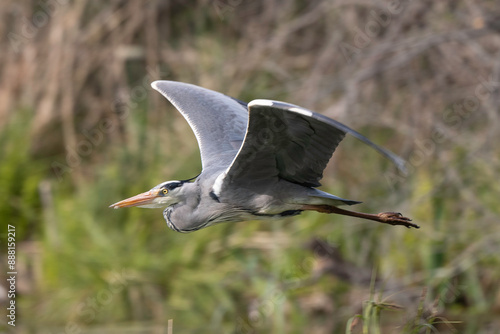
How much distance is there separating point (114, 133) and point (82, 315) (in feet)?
8.62

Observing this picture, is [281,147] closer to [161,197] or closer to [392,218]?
[161,197]

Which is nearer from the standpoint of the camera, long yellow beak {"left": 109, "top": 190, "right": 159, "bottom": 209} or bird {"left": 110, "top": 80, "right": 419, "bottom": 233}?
bird {"left": 110, "top": 80, "right": 419, "bottom": 233}

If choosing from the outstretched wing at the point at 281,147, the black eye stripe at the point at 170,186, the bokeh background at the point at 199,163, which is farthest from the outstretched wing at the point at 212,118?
the bokeh background at the point at 199,163

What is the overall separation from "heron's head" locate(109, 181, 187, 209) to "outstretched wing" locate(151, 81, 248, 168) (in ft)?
0.96

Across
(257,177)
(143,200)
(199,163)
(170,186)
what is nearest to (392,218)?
(257,177)

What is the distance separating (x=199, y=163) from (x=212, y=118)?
348cm

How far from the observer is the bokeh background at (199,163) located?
271 inches

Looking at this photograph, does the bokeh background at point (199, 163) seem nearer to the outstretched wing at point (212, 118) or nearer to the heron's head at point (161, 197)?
the outstretched wing at point (212, 118)

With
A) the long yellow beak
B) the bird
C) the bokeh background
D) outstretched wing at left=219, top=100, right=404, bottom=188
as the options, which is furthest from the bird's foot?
the bokeh background

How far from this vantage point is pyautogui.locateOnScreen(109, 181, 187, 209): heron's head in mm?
4062

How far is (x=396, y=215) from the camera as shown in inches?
166

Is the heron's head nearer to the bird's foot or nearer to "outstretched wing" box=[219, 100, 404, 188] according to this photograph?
"outstretched wing" box=[219, 100, 404, 188]

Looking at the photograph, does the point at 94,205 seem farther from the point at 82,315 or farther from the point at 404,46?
the point at 404,46

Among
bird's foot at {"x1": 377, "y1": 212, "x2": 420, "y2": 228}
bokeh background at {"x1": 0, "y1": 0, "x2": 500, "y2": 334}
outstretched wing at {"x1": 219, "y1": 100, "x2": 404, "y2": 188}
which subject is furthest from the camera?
bokeh background at {"x1": 0, "y1": 0, "x2": 500, "y2": 334}
